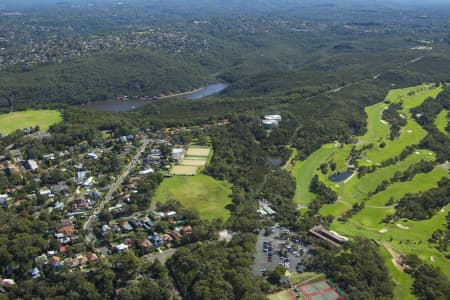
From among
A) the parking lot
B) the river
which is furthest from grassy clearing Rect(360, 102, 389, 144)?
the river

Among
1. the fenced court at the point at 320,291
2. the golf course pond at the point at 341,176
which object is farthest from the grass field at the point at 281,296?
the golf course pond at the point at 341,176

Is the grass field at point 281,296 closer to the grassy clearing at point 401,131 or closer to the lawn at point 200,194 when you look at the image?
the lawn at point 200,194

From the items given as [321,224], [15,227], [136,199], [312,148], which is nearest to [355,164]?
[312,148]

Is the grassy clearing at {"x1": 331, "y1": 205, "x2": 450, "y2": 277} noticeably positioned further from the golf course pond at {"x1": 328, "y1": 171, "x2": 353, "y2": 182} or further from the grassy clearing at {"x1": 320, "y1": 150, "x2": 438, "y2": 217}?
the golf course pond at {"x1": 328, "y1": 171, "x2": 353, "y2": 182}

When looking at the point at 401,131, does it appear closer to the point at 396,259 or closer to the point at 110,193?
the point at 396,259

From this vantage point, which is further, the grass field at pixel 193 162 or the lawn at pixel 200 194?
the grass field at pixel 193 162

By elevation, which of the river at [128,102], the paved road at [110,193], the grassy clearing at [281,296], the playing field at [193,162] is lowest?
the river at [128,102]

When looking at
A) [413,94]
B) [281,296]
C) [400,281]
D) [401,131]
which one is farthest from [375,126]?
[281,296]
